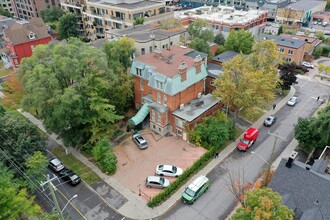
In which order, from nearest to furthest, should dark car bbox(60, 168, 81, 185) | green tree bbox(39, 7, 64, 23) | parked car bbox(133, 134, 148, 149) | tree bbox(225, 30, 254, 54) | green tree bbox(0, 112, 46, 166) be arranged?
green tree bbox(0, 112, 46, 166)
dark car bbox(60, 168, 81, 185)
parked car bbox(133, 134, 148, 149)
tree bbox(225, 30, 254, 54)
green tree bbox(39, 7, 64, 23)

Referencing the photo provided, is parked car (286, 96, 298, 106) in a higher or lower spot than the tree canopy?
lower

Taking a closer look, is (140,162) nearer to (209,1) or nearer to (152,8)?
(152,8)

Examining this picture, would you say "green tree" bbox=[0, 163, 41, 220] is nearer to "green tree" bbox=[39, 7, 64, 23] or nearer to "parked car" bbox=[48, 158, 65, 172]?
"parked car" bbox=[48, 158, 65, 172]

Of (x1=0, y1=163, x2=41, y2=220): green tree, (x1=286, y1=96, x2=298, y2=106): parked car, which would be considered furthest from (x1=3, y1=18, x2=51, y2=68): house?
(x1=286, y1=96, x2=298, y2=106): parked car

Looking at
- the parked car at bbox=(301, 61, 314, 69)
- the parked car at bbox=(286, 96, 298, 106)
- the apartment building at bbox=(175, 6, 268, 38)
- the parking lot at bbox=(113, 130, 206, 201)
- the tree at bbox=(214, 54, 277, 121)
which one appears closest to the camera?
the parking lot at bbox=(113, 130, 206, 201)

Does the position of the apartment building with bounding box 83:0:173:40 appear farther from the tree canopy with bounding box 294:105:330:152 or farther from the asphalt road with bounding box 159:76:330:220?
the tree canopy with bounding box 294:105:330:152

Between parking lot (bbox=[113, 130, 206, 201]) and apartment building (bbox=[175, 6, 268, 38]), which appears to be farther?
apartment building (bbox=[175, 6, 268, 38])

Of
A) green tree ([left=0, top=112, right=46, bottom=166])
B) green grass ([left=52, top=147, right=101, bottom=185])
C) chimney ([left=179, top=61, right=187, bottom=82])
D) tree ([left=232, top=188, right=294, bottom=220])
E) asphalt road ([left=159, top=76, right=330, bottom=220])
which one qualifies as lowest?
asphalt road ([left=159, top=76, right=330, bottom=220])
